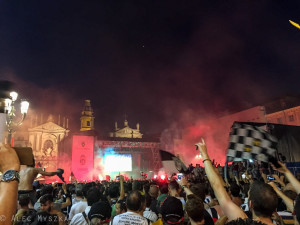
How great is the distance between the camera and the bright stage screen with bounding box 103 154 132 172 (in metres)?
43.4

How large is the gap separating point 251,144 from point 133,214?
1.94 m

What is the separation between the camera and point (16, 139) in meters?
53.3

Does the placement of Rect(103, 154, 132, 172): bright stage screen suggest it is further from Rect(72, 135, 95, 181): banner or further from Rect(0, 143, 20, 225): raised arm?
Rect(0, 143, 20, 225): raised arm

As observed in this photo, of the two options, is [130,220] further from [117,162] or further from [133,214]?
[117,162]

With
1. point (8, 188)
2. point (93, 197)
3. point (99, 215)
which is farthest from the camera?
point (93, 197)

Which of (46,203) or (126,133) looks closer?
(46,203)

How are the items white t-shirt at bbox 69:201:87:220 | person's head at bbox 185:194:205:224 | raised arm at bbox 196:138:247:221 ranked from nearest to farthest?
1. raised arm at bbox 196:138:247:221
2. person's head at bbox 185:194:205:224
3. white t-shirt at bbox 69:201:87:220

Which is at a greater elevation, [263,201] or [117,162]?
[263,201]

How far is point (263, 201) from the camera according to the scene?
1.98 m

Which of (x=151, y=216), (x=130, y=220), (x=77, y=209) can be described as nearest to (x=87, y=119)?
(x=77, y=209)

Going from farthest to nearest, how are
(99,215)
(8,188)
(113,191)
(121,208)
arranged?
(113,191), (121,208), (99,215), (8,188)

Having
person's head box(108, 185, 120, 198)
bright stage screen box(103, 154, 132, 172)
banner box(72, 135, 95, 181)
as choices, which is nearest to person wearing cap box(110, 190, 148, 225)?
person's head box(108, 185, 120, 198)

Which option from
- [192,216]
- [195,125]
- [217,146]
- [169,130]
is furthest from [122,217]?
[169,130]

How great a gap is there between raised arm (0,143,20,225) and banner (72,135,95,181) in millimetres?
36517
